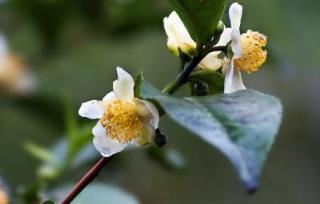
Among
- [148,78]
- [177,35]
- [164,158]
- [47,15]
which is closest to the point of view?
[177,35]

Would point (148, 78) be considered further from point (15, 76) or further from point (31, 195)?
point (31, 195)

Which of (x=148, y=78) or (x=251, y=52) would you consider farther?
(x=148, y=78)

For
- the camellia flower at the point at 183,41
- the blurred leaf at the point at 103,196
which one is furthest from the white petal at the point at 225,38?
the blurred leaf at the point at 103,196

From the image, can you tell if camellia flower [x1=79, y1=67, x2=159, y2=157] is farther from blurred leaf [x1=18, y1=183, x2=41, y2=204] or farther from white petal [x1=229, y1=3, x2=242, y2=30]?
blurred leaf [x1=18, y1=183, x2=41, y2=204]

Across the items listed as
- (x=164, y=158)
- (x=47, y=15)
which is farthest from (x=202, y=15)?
(x=47, y=15)

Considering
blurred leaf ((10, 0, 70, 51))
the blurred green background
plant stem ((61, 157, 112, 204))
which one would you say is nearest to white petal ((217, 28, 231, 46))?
plant stem ((61, 157, 112, 204))

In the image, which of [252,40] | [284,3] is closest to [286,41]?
[284,3]

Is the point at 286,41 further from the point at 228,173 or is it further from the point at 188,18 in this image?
the point at 188,18

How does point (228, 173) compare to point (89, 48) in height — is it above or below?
below
